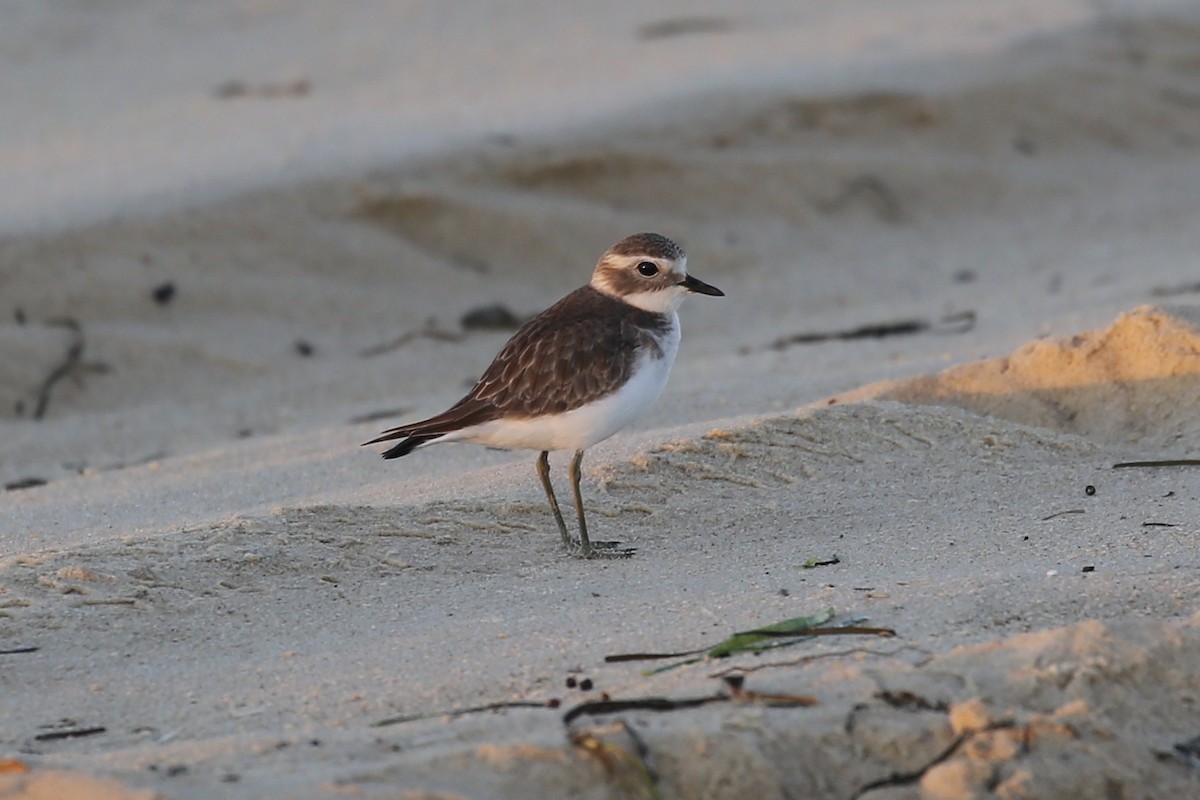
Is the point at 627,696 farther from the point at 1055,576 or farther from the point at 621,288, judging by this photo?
the point at 621,288

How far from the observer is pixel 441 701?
3.67 meters

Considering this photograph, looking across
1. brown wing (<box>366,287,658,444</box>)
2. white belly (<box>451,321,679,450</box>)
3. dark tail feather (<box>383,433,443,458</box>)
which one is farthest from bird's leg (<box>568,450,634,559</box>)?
dark tail feather (<box>383,433,443,458</box>)

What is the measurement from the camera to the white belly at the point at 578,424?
5.25 metres

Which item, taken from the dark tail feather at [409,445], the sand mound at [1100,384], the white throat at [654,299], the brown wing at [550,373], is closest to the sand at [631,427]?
the sand mound at [1100,384]

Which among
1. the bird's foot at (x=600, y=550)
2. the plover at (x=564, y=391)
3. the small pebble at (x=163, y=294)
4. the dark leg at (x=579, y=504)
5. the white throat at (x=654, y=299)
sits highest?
the white throat at (x=654, y=299)

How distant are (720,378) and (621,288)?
5.89ft

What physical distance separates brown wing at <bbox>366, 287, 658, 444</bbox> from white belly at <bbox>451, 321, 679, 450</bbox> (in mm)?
26

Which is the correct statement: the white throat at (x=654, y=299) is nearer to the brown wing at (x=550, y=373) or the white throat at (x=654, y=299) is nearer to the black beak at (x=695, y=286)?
the black beak at (x=695, y=286)

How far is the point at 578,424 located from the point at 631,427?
4.85ft

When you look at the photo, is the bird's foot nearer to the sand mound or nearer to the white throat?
the white throat

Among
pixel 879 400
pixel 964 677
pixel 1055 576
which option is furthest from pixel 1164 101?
pixel 964 677

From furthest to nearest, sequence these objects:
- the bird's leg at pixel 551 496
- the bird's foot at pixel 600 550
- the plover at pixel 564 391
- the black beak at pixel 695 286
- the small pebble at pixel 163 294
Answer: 1. the small pebble at pixel 163 294
2. the black beak at pixel 695 286
3. the plover at pixel 564 391
4. the bird's leg at pixel 551 496
5. the bird's foot at pixel 600 550

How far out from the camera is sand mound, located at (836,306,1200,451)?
5.71m

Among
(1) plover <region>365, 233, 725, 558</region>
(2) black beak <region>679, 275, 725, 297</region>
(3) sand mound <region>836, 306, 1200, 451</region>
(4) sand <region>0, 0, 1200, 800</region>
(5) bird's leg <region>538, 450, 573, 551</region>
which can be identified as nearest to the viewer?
(4) sand <region>0, 0, 1200, 800</region>
